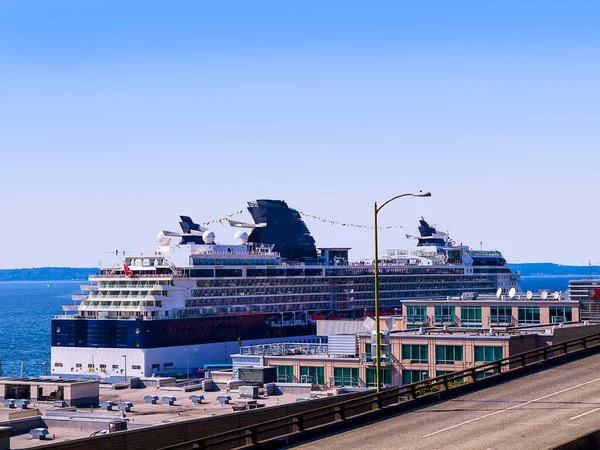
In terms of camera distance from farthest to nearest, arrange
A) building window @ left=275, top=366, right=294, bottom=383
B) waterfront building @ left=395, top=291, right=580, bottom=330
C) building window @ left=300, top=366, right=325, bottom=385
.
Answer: waterfront building @ left=395, top=291, right=580, bottom=330, building window @ left=275, top=366, right=294, bottom=383, building window @ left=300, top=366, right=325, bottom=385

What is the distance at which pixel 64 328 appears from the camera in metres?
120

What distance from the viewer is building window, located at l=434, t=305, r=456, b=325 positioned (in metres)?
68.7

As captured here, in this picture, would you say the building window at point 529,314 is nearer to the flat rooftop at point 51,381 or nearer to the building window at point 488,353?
the building window at point 488,353

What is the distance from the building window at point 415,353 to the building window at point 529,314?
1514cm

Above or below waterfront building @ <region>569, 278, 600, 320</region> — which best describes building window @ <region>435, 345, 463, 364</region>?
below

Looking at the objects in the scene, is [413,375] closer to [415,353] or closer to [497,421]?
[415,353]

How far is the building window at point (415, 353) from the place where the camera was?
53.5m

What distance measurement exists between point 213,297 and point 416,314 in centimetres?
5890

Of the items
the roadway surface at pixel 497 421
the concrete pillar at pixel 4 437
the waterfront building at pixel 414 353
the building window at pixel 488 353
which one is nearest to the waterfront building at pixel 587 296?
the waterfront building at pixel 414 353

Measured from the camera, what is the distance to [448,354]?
52906mm

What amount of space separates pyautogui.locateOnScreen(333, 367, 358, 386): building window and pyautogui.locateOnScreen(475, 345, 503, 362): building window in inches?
379

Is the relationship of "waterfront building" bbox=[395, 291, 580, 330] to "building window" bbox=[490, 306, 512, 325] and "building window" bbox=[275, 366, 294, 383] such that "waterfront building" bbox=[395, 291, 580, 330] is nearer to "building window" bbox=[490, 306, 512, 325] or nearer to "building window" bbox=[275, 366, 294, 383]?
"building window" bbox=[490, 306, 512, 325]

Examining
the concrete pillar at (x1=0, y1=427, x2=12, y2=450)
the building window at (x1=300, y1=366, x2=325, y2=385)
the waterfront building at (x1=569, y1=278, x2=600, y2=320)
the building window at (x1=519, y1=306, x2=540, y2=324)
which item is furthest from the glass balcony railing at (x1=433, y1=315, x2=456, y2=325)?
the concrete pillar at (x1=0, y1=427, x2=12, y2=450)

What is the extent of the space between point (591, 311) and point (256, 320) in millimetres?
63533
